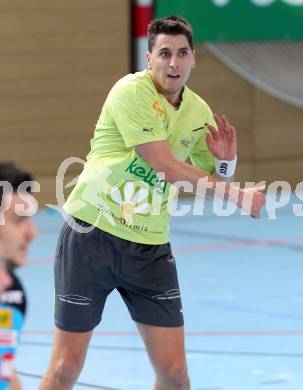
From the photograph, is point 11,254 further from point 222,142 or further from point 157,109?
point 222,142

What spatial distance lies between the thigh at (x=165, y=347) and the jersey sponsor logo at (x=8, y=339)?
5.87ft

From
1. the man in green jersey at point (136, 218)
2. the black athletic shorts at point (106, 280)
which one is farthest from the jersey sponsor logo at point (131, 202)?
the black athletic shorts at point (106, 280)

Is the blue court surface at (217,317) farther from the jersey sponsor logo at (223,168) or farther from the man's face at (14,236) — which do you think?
the man's face at (14,236)

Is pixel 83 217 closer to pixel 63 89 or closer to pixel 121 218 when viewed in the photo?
pixel 121 218

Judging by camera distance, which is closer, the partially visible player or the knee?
the partially visible player

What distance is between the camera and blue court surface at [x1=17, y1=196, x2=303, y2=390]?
23.4ft

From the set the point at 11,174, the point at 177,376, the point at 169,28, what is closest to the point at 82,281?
the point at 177,376

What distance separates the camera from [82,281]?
5.52 m

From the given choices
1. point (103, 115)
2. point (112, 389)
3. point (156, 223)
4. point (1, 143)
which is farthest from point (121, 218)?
point (1, 143)

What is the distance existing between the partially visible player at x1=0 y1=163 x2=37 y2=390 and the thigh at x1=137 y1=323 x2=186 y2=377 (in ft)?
5.82

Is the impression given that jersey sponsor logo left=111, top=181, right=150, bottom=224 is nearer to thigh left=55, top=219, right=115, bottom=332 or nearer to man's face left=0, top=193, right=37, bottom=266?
thigh left=55, top=219, right=115, bottom=332

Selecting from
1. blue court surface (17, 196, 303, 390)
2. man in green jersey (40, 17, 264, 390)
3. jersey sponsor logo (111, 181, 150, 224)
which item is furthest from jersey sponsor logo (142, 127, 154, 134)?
blue court surface (17, 196, 303, 390)

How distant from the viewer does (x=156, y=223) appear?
559cm

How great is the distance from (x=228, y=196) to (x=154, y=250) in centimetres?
48
